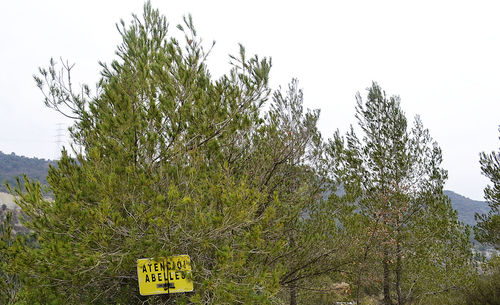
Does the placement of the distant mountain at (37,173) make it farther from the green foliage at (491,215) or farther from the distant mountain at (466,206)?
the green foliage at (491,215)

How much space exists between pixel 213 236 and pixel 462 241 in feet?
42.0

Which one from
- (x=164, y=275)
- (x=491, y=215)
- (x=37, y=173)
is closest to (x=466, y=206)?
(x=491, y=215)

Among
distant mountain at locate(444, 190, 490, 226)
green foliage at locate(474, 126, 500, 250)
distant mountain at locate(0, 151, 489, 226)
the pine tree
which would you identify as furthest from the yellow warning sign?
distant mountain at locate(444, 190, 490, 226)

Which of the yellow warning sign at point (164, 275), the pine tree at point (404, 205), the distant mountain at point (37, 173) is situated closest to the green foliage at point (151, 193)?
the yellow warning sign at point (164, 275)

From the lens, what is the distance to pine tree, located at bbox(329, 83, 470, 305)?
11.8 metres

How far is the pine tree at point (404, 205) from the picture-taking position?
38.7ft

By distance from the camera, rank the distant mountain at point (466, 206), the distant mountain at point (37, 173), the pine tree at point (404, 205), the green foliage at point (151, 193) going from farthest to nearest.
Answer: the distant mountain at point (37, 173) < the distant mountain at point (466, 206) < the pine tree at point (404, 205) < the green foliage at point (151, 193)

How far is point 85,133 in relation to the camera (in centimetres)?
483

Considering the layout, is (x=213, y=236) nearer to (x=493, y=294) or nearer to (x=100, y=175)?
(x=100, y=175)

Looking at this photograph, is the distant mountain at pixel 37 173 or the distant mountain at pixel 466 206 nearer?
the distant mountain at pixel 466 206

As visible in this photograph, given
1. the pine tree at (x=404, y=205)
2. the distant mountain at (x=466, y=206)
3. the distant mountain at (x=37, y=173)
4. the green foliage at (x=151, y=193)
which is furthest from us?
the distant mountain at (x=37, y=173)

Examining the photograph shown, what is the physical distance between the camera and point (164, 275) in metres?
4.07

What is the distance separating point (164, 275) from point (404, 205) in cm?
1007

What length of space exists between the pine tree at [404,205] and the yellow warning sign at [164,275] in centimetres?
782
